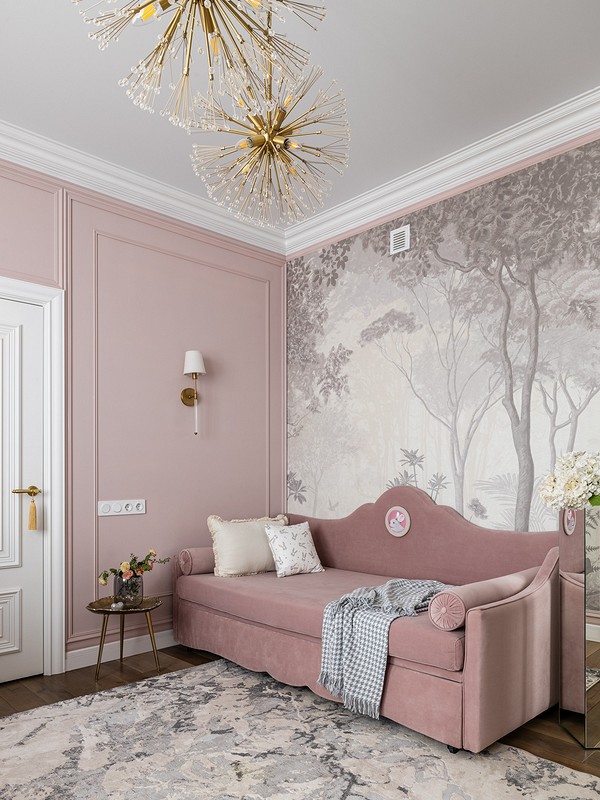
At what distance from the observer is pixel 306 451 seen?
4.78m

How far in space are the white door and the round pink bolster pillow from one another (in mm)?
2206

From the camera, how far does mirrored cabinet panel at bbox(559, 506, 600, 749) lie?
8.56 ft

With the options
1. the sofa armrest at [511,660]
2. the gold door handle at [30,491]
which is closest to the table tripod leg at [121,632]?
the gold door handle at [30,491]

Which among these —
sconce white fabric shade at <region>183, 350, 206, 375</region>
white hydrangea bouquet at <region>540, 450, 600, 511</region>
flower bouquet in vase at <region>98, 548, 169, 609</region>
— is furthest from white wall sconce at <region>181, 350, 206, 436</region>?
white hydrangea bouquet at <region>540, 450, 600, 511</region>

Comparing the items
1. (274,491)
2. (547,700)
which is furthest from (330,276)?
(547,700)

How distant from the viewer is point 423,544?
3.81 meters

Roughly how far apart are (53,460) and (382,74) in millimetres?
2659

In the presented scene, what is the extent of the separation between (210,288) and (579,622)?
3078 mm

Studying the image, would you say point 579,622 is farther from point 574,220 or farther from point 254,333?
point 254,333

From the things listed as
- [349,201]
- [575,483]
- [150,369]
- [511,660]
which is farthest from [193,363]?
[511,660]

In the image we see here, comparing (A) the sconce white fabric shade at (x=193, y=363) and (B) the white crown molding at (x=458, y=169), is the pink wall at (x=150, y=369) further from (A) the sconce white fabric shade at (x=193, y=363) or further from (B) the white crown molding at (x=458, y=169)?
(B) the white crown molding at (x=458, y=169)

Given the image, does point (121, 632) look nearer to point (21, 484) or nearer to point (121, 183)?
point (21, 484)

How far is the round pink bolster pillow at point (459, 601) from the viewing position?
8.48 feet

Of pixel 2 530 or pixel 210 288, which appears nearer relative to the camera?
pixel 2 530
